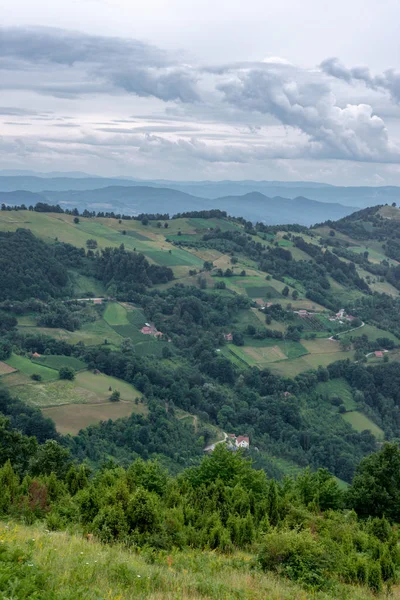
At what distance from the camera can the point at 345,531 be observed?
16766mm

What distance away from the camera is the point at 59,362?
225ft

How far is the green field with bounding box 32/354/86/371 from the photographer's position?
67375mm

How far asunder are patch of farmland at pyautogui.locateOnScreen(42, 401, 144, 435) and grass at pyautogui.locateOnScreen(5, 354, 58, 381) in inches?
300

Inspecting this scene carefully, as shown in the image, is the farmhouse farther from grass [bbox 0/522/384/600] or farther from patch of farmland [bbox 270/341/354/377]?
grass [bbox 0/522/384/600]

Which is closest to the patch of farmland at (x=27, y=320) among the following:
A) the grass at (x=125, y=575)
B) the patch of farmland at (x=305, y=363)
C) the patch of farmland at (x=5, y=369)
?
the patch of farmland at (x=5, y=369)

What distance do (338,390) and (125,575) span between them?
240 ft

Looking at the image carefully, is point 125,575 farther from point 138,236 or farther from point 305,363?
point 138,236

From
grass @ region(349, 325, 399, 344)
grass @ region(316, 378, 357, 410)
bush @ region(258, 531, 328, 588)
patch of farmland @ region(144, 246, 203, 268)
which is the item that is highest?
bush @ region(258, 531, 328, 588)

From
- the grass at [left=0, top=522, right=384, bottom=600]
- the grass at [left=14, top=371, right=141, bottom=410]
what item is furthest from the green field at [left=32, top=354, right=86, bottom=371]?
the grass at [left=0, top=522, right=384, bottom=600]

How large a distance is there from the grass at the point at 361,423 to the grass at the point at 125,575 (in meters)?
59.6

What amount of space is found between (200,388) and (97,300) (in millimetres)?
33637

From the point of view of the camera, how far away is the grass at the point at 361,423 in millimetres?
69719

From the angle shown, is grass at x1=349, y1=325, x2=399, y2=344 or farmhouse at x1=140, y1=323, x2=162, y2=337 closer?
farmhouse at x1=140, y1=323, x2=162, y2=337

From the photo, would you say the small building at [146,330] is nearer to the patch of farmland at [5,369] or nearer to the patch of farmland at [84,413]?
the patch of farmland at [84,413]
